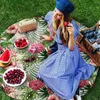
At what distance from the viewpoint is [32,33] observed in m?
7.56

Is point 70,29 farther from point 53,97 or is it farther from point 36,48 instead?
point 36,48

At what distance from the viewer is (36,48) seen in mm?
7250

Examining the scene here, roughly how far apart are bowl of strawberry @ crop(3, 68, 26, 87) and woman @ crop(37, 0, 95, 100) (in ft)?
1.18

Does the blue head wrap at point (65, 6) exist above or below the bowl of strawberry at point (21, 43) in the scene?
above

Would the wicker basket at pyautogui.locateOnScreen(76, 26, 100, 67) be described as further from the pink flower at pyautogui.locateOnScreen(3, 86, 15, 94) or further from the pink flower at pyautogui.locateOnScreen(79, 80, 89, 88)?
the pink flower at pyautogui.locateOnScreen(3, 86, 15, 94)

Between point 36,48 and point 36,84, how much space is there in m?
0.96

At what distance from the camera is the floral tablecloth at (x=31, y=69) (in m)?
6.52

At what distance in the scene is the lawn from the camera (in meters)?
7.92

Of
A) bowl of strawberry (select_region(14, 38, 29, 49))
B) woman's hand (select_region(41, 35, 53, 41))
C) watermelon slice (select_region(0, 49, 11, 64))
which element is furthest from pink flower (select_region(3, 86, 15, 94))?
woman's hand (select_region(41, 35, 53, 41))

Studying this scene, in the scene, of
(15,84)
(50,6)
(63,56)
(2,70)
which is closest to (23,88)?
(15,84)

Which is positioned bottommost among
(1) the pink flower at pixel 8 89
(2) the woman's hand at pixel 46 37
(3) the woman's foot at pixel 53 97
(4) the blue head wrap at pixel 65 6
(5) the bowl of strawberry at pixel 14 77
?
(3) the woman's foot at pixel 53 97

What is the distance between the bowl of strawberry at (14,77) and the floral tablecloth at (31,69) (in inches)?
4.5

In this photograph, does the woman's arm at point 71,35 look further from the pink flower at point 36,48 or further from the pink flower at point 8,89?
the pink flower at point 8,89

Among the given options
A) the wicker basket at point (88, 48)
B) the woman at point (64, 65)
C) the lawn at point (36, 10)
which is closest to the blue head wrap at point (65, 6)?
the woman at point (64, 65)
